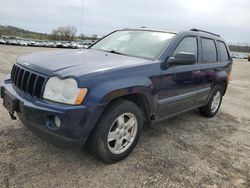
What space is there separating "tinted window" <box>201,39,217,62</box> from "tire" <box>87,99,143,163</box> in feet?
6.86

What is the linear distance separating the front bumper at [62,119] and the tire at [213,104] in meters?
3.16

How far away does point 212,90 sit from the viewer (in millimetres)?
4832

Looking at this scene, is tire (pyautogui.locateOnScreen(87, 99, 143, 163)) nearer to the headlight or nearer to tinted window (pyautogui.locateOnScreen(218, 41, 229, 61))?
the headlight

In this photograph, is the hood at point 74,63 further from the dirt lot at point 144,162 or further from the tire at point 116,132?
the dirt lot at point 144,162

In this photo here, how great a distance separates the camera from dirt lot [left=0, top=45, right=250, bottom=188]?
263 centimetres

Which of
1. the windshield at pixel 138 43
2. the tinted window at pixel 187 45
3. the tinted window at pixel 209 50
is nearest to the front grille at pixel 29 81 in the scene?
the windshield at pixel 138 43

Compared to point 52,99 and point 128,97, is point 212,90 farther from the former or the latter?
point 52,99

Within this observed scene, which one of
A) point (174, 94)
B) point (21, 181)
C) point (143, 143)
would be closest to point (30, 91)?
point (21, 181)

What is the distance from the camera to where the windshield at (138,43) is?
3.53m


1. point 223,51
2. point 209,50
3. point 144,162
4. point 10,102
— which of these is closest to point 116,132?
point 144,162

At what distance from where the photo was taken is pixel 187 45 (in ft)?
13.0

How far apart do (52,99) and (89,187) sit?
999mm

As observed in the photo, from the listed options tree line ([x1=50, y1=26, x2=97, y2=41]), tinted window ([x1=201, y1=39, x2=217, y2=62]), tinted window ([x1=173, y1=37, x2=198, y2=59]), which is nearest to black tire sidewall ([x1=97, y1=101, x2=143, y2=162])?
tinted window ([x1=173, y1=37, x2=198, y2=59])

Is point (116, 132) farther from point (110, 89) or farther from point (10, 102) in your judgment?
point (10, 102)
